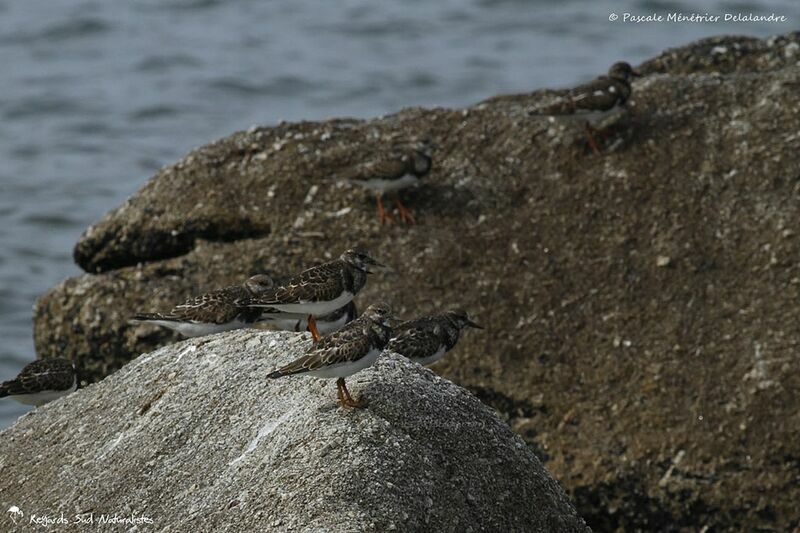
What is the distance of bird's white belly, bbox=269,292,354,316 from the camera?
8797 millimetres

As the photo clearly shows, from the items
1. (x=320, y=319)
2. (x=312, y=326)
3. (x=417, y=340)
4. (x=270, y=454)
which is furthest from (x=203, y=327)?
(x=270, y=454)

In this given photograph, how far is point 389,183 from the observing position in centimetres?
1205

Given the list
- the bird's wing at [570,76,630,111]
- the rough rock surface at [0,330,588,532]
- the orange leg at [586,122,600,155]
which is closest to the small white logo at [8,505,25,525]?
the rough rock surface at [0,330,588,532]

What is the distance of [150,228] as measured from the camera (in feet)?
40.8

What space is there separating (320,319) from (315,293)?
0.90 metres

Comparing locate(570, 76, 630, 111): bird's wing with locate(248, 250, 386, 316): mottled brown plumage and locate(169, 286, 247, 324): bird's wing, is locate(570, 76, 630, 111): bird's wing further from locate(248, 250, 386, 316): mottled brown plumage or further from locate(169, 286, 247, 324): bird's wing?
locate(169, 286, 247, 324): bird's wing

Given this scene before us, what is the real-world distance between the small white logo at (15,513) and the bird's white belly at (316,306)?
6.63ft

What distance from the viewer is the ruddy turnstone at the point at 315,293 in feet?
28.9

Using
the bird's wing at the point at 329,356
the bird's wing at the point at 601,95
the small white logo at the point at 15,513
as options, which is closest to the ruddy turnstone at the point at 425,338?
the bird's wing at the point at 329,356

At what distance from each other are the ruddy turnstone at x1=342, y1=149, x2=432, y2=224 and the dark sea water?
9199 mm

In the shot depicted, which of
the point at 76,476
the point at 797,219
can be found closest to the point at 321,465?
the point at 76,476

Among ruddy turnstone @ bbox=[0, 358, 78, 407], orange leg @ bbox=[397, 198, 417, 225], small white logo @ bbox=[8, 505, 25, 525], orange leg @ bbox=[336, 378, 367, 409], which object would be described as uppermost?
orange leg @ bbox=[336, 378, 367, 409]

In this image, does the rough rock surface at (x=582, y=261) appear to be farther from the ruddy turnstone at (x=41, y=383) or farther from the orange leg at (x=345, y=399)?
the orange leg at (x=345, y=399)

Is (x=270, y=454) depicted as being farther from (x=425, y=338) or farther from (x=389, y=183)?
(x=389, y=183)
